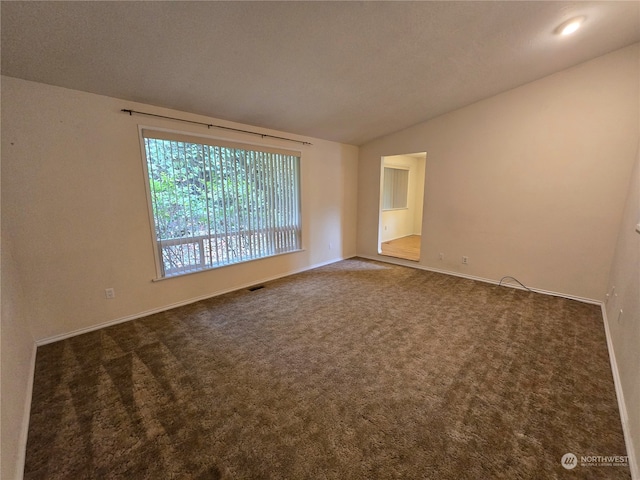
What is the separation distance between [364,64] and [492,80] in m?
1.78

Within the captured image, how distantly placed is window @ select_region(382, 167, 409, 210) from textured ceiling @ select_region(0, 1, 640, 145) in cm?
311

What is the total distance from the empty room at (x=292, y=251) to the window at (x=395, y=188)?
2.07 m

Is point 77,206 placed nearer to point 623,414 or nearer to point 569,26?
point 623,414

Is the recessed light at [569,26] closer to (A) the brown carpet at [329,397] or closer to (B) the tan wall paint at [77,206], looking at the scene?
(A) the brown carpet at [329,397]

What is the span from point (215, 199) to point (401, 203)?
5.16 m

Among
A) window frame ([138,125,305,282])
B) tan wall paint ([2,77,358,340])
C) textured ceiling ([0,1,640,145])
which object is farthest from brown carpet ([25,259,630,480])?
textured ceiling ([0,1,640,145])

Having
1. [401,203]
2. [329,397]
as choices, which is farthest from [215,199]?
[401,203]

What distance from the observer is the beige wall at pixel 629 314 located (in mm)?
1458

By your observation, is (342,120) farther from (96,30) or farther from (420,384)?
(420,384)

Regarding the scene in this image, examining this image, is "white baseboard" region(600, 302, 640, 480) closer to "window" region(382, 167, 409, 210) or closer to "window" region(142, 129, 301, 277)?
"window" region(142, 129, 301, 277)

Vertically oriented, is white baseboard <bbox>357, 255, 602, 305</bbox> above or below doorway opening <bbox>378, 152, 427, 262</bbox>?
below

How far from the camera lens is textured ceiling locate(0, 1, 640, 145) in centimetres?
175

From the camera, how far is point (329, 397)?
1.76 m

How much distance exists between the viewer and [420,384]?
1.87 metres
